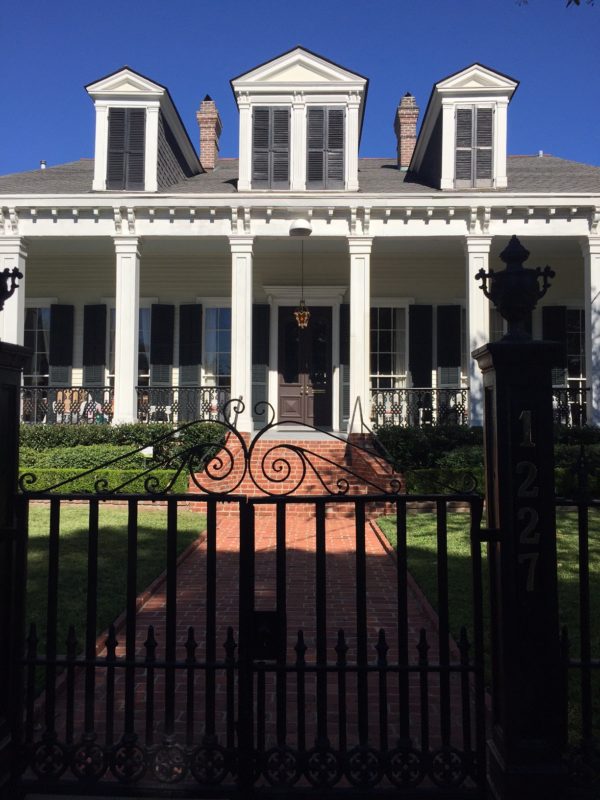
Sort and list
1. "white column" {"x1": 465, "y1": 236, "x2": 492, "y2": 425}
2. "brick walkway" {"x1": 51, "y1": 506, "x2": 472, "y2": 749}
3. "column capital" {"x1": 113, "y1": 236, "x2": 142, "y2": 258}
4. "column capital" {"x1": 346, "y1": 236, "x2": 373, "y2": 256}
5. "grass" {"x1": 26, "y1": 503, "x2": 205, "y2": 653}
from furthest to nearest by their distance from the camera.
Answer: "column capital" {"x1": 113, "y1": 236, "x2": 142, "y2": 258} → "column capital" {"x1": 346, "y1": 236, "x2": 373, "y2": 256} → "white column" {"x1": 465, "y1": 236, "x2": 492, "y2": 425} → "grass" {"x1": 26, "y1": 503, "x2": 205, "y2": 653} → "brick walkway" {"x1": 51, "y1": 506, "x2": 472, "y2": 749}

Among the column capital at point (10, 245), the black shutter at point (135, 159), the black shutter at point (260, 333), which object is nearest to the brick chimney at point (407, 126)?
the black shutter at point (260, 333)

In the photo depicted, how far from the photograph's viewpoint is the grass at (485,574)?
4.31 meters

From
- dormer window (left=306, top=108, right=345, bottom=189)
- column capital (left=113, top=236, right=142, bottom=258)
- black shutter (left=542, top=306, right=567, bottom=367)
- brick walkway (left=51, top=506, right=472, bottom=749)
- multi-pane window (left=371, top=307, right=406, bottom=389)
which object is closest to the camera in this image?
brick walkway (left=51, top=506, right=472, bottom=749)

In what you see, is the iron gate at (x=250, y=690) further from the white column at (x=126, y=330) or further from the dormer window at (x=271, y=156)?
the dormer window at (x=271, y=156)

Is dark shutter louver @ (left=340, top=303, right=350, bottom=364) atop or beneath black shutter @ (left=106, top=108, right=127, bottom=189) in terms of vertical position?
beneath

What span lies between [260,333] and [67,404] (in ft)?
17.2

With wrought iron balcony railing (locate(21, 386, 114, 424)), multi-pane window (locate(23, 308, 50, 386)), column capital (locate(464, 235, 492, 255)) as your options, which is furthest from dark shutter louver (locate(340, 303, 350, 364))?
multi-pane window (locate(23, 308, 50, 386))

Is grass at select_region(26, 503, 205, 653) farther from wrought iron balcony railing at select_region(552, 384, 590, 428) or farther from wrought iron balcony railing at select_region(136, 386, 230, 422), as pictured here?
wrought iron balcony railing at select_region(552, 384, 590, 428)

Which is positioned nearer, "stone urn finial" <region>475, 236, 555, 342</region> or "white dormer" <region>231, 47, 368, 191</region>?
"stone urn finial" <region>475, 236, 555, 342</region>

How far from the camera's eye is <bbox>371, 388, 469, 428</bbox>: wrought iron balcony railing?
13902 millimetres

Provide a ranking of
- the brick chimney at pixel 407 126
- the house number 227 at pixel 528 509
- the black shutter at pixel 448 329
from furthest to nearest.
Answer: the brick chimney at pixel 407 126 < the black shutter at pixel 448 329 < the house number 227 at pixel 528 509

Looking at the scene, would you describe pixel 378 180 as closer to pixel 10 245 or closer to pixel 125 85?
pixel 125 85

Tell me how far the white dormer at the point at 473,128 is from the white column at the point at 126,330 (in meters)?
7.57

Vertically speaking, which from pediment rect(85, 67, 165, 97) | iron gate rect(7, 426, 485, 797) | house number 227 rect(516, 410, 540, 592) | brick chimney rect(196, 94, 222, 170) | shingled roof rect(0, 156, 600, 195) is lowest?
iron gate rect(7, 426, 485, 797)
